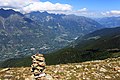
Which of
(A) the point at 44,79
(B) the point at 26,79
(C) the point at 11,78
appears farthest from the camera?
(C) the point at 11,78

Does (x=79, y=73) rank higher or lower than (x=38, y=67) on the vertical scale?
lower

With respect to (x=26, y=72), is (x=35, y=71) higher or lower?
higher

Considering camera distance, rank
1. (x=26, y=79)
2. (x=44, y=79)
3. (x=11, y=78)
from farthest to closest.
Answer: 1. (x=11, y=78)
2. (x=26, y=79)
3. (x=44, y=79)

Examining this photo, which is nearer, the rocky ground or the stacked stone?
the stacked stone

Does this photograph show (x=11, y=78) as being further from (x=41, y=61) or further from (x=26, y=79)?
(x=41, y=61)

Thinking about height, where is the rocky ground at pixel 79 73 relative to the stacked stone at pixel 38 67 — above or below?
below

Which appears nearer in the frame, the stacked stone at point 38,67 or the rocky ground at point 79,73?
the stacked stone at point 38,67

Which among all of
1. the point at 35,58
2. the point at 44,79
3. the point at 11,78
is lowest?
the point at 11,78

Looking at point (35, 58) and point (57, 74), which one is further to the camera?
point (57, 74)

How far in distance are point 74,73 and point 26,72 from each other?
8600mm

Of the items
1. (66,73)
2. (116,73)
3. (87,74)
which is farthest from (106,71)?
(66,73)

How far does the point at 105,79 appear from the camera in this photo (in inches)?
1515

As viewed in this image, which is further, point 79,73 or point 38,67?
point 79,73

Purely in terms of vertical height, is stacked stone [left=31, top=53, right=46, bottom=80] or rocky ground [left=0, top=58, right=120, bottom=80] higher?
stacked stone [left=31, top=53, right=46, bottom=80]
